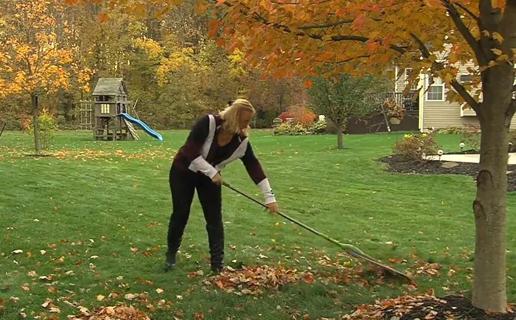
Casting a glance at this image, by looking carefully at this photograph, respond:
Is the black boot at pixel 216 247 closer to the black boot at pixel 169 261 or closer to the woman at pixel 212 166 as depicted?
the woman at pixel 212 166

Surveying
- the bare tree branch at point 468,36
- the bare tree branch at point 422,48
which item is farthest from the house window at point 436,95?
the bare tree branch at point 468,36

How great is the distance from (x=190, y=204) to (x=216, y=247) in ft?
1.55

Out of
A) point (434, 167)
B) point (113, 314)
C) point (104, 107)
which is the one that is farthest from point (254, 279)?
point (104, 107)

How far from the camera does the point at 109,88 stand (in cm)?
2989

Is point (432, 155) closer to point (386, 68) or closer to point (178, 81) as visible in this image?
point (386, 68)

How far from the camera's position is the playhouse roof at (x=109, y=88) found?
96.6ft

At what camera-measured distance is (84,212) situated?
8.53m

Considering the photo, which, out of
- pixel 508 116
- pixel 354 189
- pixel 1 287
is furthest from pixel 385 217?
pixel 1 287

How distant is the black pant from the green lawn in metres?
0.29

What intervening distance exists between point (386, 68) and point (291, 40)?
1.10 meters

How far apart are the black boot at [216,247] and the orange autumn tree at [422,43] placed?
1725mm

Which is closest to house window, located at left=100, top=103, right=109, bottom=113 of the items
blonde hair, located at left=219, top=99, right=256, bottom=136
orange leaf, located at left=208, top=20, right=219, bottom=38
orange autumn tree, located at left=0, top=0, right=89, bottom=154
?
orange autumn tree, located at left=0, top=0, right=89, bottom=154

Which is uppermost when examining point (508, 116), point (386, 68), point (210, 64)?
point (210, 64)

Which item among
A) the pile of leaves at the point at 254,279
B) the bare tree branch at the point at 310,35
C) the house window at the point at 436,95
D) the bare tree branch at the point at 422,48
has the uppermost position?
the house window at the point at 436,95
